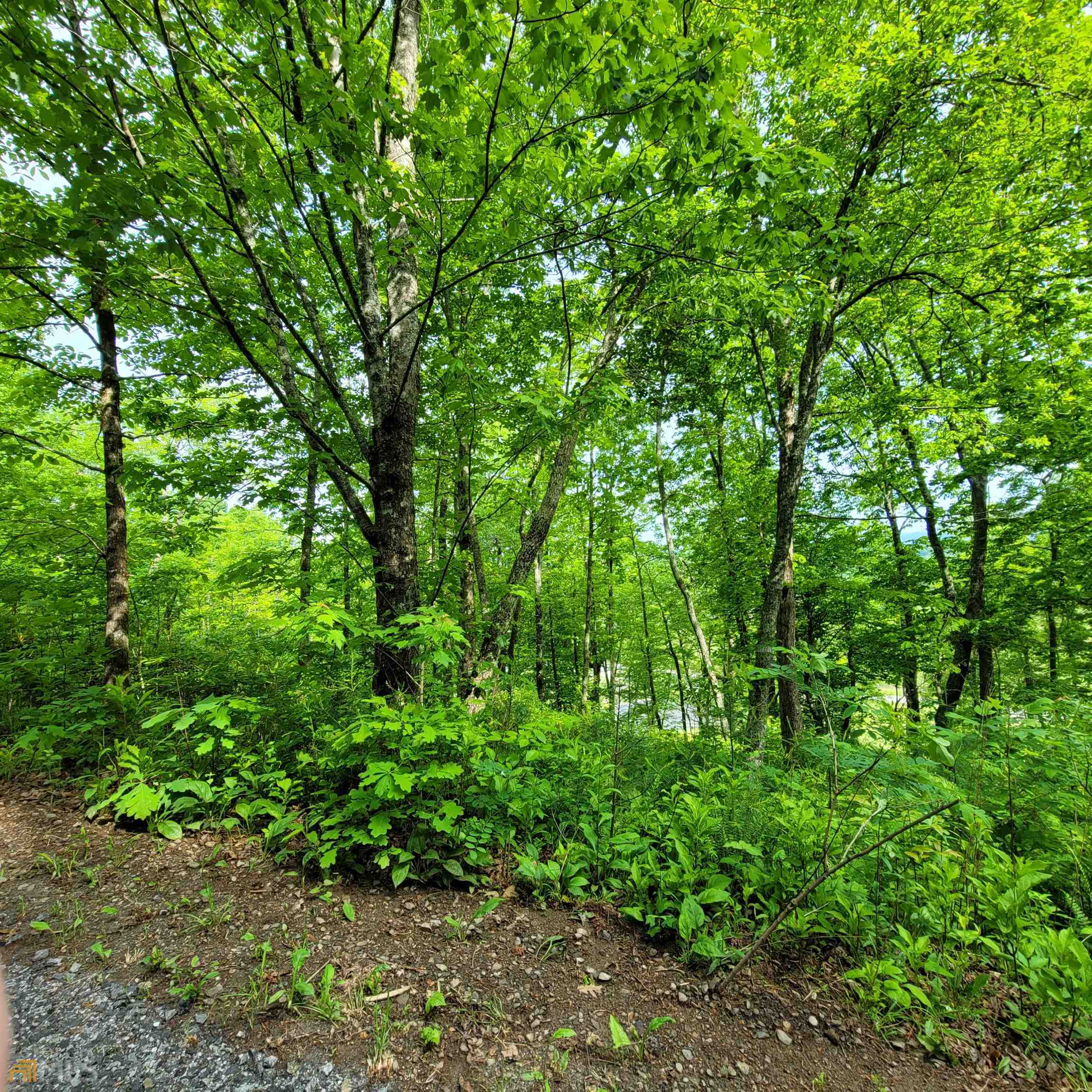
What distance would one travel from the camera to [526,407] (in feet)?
11.6

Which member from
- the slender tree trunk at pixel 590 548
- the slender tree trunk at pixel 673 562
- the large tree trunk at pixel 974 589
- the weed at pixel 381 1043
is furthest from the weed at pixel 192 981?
the large tree trunk at pixel 974 589

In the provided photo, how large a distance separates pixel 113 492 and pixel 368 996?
211 inches

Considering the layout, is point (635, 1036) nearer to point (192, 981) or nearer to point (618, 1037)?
point (618, 1037)

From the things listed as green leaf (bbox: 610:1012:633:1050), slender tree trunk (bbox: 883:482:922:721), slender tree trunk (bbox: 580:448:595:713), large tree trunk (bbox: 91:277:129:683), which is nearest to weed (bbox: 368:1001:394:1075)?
green leaf (bbox: 610:1012:633:1050)

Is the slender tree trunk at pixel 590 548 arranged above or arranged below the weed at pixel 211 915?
above

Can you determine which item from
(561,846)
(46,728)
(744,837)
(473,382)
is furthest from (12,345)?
(744,837)

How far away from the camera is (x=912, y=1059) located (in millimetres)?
1813

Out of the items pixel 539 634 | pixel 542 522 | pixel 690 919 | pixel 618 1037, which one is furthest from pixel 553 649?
pixel 618 1037

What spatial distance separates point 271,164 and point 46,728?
202 inches

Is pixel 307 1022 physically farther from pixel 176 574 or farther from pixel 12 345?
pixel 12 345

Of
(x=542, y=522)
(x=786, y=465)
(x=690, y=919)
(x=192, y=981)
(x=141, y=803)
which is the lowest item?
(x=192, y=981)

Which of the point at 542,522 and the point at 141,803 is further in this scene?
the point at 542,522

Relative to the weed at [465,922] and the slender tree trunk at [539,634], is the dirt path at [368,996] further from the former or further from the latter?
the slender tree trunk at [539,634]

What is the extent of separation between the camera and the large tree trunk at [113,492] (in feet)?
14.5
